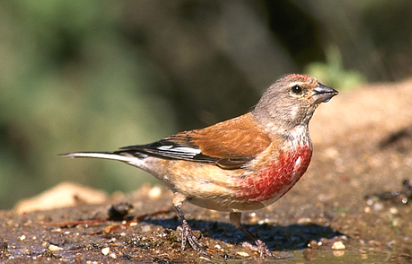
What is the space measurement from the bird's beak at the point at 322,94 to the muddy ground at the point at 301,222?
1.15 m

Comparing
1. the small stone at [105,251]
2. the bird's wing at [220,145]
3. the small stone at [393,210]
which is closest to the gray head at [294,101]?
the bird's wing at [220,145]

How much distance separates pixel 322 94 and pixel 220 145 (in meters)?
0.87

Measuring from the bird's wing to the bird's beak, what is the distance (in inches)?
19.2

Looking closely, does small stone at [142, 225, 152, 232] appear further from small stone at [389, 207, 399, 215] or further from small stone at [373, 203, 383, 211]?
small stone at [389, 207, 399, 215]

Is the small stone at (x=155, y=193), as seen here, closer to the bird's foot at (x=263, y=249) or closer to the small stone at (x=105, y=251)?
Answer: the bird's foot at (x=263, y=249)

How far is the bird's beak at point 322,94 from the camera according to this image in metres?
4.17

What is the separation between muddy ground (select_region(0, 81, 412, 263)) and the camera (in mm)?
3902

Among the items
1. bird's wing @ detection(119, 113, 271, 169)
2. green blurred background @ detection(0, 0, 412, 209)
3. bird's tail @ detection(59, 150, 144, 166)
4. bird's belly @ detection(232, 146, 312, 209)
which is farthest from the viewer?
green blurred background @ detection(0, 0, 412, 209)

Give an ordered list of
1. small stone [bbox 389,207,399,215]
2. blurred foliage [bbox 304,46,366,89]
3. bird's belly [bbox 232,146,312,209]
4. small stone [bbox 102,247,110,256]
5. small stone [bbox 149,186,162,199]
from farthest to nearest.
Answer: blurred foliage [bbox 304,46,366,89] → small stone [bbox 149,186,162,199] → small stone [bbox 389,207,399,215] → bird's belly [bbox 232,146,312,209] → small stone [bbox 102,247,110,256]

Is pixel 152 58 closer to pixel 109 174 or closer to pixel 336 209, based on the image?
pixel 109 174

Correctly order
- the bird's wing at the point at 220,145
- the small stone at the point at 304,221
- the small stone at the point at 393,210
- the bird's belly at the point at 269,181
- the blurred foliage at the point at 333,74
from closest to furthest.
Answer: the bird's belly at the point at 269,181, the bird's wing at the point at 220,145, the small stone at the point at 304,221, the small stone at the point at 393,210, the blurred foliage at the point at 333,74

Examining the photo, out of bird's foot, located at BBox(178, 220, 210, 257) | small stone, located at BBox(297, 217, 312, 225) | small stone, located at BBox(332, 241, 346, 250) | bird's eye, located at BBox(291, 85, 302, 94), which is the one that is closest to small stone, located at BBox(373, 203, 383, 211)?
small stone, located at BBox(297, 217, 312, 225)

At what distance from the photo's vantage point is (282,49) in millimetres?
11484

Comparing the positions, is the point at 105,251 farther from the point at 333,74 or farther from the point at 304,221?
the point at 333,74
